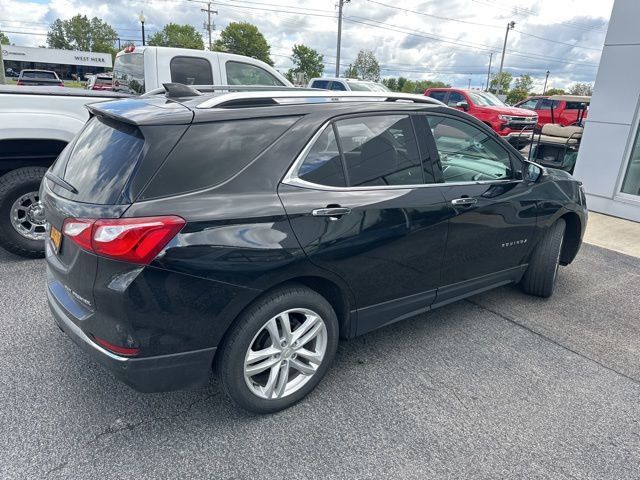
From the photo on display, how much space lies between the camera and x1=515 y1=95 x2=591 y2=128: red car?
53.8 feet

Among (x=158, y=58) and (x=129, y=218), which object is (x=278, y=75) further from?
(x=129, y=218)

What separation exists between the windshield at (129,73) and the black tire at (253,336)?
536 cm

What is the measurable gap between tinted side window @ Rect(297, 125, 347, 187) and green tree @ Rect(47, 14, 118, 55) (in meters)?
111

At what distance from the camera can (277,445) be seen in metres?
2.34

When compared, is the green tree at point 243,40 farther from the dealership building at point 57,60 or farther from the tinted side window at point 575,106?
the tinted side window at point 575,106

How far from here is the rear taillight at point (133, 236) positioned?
1969 mm

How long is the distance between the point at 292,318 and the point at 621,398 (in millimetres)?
2124

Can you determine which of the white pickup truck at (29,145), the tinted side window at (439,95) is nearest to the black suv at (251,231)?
the white pickup truck at (29,145)

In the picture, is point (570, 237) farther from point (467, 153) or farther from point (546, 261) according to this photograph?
point (467, 153)

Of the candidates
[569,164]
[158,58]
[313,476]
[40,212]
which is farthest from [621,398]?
[569,164]

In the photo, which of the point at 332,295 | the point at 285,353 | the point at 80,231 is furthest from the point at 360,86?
the point at 80,231

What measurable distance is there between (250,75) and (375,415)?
5.78 m

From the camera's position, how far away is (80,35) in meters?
97.9

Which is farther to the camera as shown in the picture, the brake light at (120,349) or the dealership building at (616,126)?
the dealership building at (616,126)
